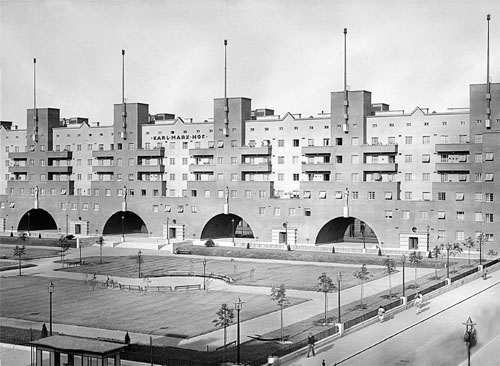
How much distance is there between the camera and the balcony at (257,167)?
10475 centimetres

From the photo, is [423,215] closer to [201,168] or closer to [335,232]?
[335,232]

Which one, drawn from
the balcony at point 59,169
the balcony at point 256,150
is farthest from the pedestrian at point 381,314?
the balcony at point 59,169

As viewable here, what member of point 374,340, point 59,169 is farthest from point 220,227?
point 374,340

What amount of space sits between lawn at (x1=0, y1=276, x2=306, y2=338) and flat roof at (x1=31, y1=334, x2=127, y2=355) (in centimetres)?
1229

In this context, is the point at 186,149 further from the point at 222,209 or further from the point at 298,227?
the point at 298,227

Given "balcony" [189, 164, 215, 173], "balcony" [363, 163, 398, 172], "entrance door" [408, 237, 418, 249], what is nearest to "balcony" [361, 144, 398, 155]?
"balcony" [363, 163, 398, 172]

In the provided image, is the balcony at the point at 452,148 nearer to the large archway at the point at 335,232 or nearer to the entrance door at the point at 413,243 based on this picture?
the entrance door at the point at 413,243

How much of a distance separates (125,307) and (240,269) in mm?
23583

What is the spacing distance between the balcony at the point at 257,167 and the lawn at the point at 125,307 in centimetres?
4008

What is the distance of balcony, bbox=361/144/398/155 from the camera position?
317ft

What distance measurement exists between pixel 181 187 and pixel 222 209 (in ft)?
34.2

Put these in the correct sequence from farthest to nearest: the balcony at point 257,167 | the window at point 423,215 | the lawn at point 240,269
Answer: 1. the balcony at point 257,167
2. the window at point 423,215
3. the lawn at point 240,269

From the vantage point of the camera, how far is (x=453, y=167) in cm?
9194

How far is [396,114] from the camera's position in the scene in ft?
323
